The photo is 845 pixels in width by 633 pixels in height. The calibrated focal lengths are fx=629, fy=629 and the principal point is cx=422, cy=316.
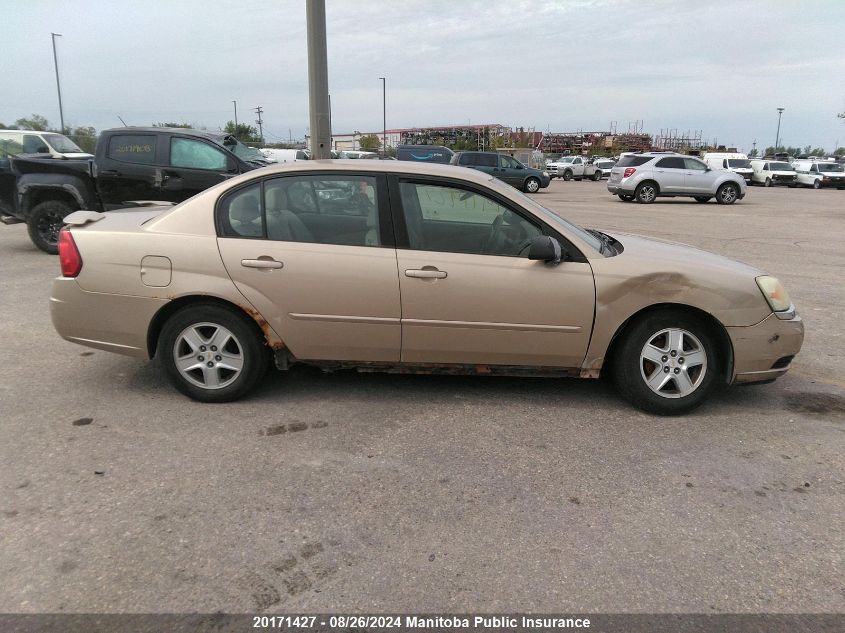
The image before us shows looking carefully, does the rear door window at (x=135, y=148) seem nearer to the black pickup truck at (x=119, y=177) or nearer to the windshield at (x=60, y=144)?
the black pickup truck at (x=119, y=177)

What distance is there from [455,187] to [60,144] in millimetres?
15992

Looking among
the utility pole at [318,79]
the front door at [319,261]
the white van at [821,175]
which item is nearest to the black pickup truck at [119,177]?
the utility pole at [318,79]

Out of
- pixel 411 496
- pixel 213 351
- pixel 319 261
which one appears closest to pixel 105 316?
pixel 213 351

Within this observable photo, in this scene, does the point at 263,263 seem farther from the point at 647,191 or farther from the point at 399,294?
the point at 647,191

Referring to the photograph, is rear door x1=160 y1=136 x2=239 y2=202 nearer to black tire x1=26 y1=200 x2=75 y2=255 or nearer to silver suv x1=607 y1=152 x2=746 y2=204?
black tire x1=26 y1=200 x2=75 y2=255

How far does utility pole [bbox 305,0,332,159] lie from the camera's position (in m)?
10.3

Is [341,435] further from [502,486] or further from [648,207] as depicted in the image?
[648,207]

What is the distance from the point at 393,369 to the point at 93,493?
189 cm

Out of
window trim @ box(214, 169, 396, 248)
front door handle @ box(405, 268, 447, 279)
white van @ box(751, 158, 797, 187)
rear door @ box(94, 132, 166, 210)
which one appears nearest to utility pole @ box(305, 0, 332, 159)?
rear door @ box(94, 132, 166, 210)

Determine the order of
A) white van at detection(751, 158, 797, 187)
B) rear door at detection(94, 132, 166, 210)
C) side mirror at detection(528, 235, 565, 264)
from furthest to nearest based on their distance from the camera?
white van at detection(751, 158, 797, 187), rear door at detection(94, 132, 166, 210), side mirror at detection(528, 235, 565, 264)

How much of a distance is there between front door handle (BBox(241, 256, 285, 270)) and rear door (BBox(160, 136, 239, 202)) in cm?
620

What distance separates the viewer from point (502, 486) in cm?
322

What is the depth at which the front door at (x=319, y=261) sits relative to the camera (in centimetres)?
397

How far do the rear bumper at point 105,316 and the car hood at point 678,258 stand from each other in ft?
10.4
